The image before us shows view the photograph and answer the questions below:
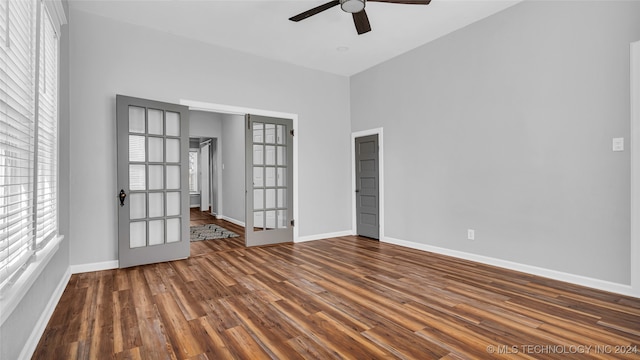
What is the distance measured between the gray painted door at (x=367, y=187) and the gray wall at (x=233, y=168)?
2.65m

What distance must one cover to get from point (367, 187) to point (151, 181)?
3484mm

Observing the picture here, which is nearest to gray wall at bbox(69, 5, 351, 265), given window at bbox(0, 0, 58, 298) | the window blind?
window at bbox(0, 0, 58, 298)

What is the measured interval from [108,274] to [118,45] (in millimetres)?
2805

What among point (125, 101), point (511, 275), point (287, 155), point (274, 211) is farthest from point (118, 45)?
point (511, 275)

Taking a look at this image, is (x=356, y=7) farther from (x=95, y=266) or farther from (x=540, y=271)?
(x=95, y=266)

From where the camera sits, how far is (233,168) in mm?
7715

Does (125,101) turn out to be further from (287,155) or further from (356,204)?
(356,204)

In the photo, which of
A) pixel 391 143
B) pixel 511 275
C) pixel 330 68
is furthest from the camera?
pixel 330 68

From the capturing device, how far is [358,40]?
4.60 metres

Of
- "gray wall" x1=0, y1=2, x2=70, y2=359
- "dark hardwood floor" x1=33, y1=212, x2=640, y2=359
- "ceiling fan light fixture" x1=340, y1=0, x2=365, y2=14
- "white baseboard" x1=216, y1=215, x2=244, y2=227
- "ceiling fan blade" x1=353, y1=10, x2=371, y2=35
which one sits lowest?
"dark hardwood floor" x1=33, y1=212, x2=640, y2=359

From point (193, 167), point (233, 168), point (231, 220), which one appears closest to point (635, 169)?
point (233, 168)

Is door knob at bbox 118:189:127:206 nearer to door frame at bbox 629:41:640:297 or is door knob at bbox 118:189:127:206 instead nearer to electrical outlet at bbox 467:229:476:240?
electrical outlet at bbox 467:229:476:240

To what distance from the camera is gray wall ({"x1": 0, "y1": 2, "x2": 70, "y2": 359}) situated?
1709mm

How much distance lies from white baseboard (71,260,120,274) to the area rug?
183 centimetres
